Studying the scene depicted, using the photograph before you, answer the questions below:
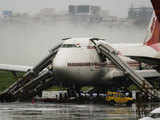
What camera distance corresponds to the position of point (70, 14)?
90.9 meters

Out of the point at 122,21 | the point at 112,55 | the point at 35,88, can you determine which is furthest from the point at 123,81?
the point at 122,21

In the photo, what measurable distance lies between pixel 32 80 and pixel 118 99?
11.1m

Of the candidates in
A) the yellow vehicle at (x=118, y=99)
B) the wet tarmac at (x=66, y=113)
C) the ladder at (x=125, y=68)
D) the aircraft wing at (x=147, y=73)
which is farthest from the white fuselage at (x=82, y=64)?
the wet tarmac at (x=66, y=113)

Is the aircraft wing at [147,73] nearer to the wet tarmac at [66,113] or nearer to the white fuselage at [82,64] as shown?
the white fuselage at [82,64]

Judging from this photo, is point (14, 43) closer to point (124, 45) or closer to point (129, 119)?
point (124, 45)

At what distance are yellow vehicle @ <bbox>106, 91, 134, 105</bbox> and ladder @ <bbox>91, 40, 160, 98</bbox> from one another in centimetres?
164

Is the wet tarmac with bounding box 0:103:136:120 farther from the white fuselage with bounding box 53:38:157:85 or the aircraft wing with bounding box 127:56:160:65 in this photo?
the white fuselage with bounding box 53:38:157:85

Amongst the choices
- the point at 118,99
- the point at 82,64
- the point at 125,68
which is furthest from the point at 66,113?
the point at 82,64

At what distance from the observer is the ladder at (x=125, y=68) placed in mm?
57084

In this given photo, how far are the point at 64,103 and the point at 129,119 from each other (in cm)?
1917

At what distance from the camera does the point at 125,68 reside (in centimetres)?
6012

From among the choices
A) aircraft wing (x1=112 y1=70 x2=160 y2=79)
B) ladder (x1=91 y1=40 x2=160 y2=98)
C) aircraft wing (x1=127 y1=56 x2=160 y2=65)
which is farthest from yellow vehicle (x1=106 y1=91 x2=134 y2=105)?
aircraft wing (x1=127 y1=56 x2=160 y2=65)

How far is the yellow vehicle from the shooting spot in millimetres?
56406

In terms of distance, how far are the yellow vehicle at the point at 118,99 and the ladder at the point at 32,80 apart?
756cm
